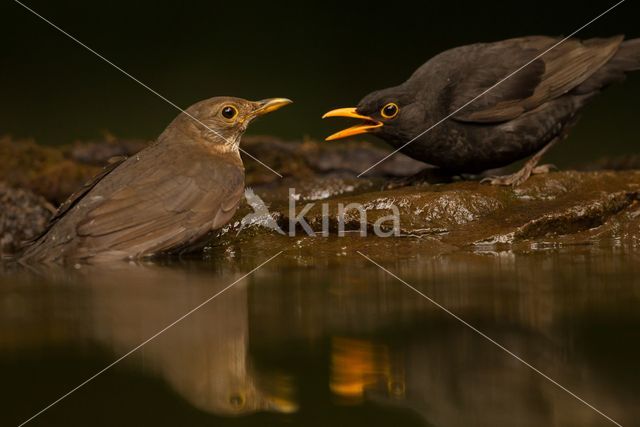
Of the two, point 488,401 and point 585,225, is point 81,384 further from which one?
point 585,225

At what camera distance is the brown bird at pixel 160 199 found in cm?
456

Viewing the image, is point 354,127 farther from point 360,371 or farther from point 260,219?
point 360,371

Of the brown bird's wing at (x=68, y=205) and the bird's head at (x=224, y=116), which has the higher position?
the bird's head at (x=224, y=116)

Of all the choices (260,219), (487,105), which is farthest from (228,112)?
(487,105)

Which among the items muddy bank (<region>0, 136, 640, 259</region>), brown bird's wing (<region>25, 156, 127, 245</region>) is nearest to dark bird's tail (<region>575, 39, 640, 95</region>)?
muddy bank (<region>0, 136, 640, 259</region>)

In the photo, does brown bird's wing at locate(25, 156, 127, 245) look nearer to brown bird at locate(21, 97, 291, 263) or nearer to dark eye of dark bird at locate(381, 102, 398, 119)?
brown bird at locate(21, 97, 291, 263)

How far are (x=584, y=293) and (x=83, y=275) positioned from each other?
93.1 inches

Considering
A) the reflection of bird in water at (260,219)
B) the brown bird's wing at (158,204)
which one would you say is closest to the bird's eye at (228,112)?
the brown bird's wing at (158,204)

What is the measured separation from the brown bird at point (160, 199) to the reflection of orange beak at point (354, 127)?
49 cm

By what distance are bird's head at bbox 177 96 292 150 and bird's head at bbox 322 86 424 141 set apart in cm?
57

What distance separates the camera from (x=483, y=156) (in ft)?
18.7

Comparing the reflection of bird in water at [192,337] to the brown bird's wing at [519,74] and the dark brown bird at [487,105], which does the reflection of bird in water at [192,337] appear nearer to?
the dark brown bird at [487,105]

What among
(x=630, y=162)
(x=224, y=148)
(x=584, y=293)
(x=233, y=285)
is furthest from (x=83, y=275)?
(x=630, y=162)

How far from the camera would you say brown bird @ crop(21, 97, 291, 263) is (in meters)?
4.56
